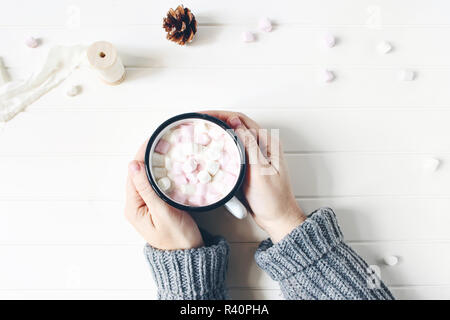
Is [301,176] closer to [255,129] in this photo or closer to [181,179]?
[255,129]

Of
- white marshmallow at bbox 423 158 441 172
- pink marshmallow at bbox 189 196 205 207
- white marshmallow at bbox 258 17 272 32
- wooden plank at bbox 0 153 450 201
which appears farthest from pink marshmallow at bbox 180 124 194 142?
white marshmallow at bbox 423 158 441 172

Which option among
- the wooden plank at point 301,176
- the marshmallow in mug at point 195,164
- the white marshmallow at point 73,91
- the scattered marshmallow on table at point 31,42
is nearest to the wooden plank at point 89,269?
the wooden plank at point 301,176

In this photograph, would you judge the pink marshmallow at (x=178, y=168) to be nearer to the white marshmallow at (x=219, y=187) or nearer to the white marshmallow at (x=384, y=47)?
the white marshmallow at (x=219, y=187)

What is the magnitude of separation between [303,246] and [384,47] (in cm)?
47

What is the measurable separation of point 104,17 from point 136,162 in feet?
1.18

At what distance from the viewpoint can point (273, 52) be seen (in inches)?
33.4

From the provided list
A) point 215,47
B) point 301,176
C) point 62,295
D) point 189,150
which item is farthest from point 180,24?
point 62,295

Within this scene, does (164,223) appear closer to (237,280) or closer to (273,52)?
(237,280)

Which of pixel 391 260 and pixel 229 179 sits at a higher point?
pixel 229 179

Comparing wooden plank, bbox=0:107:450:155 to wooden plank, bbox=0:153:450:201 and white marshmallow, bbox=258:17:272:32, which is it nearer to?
wooden plank, bbox=0:153:450:201

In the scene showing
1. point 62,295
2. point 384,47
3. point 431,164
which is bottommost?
point 62,295

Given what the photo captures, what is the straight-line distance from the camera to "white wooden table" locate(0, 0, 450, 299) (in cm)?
84

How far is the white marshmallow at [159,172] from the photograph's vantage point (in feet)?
2.18

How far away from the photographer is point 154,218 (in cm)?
74
